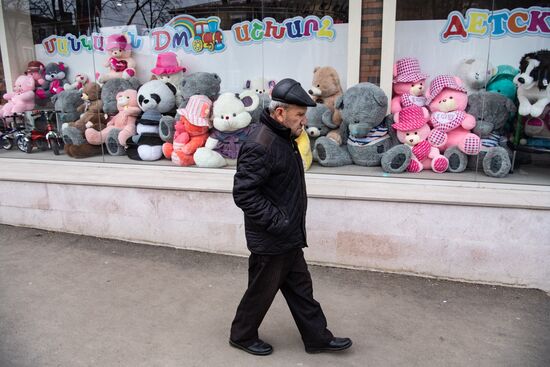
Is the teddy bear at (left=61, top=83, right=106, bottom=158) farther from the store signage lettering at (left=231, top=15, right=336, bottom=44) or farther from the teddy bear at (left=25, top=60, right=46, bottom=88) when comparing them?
the store signage lettering at (left=231, top=15, right=336, bottom=44)

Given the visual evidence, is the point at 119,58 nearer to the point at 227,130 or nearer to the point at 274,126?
the point at 227,130

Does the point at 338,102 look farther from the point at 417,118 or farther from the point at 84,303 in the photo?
the point at 84,303

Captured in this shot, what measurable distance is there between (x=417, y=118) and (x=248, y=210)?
110 inches

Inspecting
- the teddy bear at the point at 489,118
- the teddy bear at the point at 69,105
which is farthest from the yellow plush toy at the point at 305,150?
the teddy bear at the point at 69,105

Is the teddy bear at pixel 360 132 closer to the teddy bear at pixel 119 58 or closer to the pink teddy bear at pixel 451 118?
the pink teddy bear at pixel 451 118

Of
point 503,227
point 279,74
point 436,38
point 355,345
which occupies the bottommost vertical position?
point 355,345

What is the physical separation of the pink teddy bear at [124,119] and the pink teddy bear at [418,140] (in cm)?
314

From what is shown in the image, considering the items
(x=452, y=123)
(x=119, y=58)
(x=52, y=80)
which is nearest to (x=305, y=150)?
(x=452, y=123)

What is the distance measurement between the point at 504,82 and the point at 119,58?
15.2 feet

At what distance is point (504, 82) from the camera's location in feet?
16.1

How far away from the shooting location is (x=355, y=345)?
3.24 m

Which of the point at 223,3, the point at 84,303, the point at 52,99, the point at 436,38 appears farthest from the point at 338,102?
the point at 52,99

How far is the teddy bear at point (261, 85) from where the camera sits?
18.5 ft

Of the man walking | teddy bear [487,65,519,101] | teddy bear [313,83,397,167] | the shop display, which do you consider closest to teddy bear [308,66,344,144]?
teddy bear [313,83,397,167]
